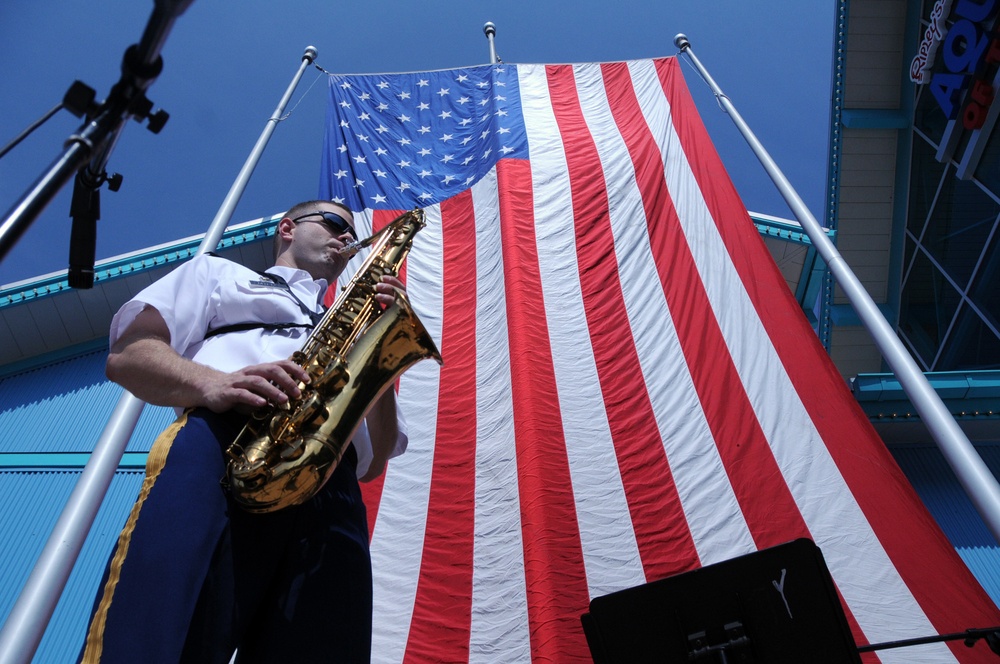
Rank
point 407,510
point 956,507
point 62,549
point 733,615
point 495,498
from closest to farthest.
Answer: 1. point 733,615
2. point 62,549
3. point 495,498
4. point 407,510
5. point 956,507

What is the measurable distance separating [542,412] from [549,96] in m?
3.95

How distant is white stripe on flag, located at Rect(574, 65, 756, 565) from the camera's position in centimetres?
367

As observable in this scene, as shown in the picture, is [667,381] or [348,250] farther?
[667,381]

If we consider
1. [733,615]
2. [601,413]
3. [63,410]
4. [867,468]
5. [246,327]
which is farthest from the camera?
[63,410]

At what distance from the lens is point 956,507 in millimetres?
6219

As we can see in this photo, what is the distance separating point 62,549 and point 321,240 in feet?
4.78

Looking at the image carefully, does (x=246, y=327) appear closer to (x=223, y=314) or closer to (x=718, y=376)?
(x=223, y=314)

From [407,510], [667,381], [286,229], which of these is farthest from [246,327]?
[667,381]

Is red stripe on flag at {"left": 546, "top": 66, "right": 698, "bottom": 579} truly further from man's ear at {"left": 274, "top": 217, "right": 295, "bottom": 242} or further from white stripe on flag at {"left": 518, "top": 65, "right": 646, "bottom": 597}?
man's ear at {"left": 274, "top": 217, "right": 295, "bottom": 242}

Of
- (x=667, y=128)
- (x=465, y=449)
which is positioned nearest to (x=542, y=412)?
(x=465, y=449)

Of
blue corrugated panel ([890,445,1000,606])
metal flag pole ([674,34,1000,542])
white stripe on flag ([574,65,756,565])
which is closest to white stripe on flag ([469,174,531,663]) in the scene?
white stripe on flag ([574,65,756,565])

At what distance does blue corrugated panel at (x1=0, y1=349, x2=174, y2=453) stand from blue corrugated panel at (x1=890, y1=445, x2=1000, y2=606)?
5908 millimetres

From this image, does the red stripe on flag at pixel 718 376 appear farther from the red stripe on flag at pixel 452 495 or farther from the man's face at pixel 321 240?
the man's face at pixel 321 240

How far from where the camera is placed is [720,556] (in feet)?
11.6
